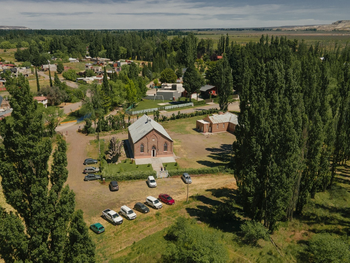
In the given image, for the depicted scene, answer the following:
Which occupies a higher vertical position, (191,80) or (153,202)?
(191,80)

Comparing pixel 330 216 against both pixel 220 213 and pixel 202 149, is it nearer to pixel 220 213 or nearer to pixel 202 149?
pixel 220 213

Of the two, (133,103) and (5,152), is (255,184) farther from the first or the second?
(133,103)

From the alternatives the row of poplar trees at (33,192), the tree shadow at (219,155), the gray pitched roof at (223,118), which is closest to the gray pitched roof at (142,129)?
the tree shadow at (219,155)

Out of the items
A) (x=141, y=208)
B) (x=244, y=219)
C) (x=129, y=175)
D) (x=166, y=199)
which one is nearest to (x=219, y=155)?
(x=129, y=175)

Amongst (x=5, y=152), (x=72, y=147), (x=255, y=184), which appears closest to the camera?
(x=5, y=152)

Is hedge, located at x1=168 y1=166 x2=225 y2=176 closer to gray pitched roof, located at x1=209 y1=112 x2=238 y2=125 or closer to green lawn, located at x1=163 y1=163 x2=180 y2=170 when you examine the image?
green lawn, located at x1=163 y1=163 x2=180 y2=170

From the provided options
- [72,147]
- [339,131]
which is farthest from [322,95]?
[72,147]
